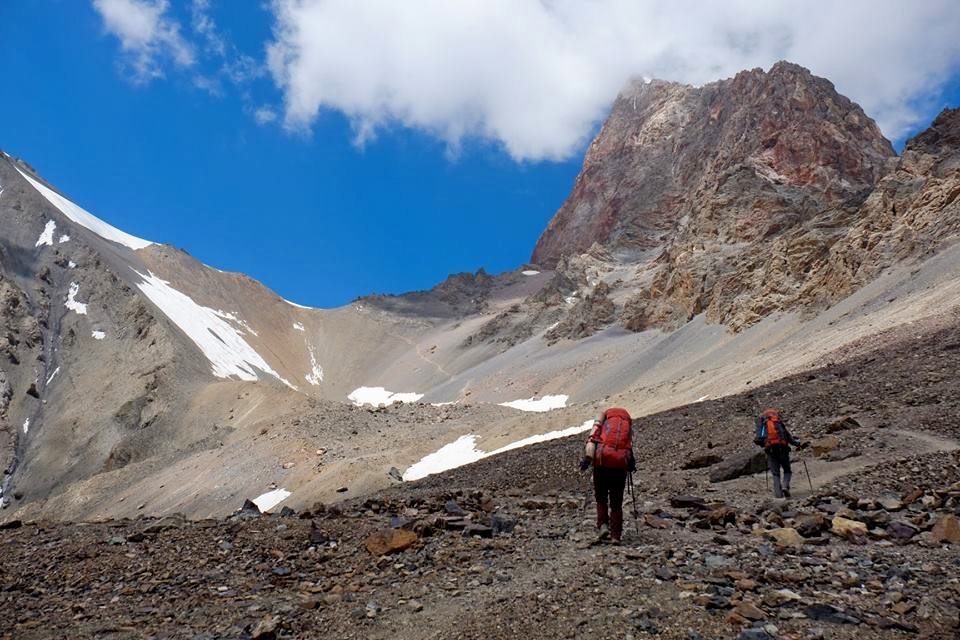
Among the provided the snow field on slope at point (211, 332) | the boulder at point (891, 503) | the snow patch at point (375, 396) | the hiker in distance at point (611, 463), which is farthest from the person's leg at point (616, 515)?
the snow patch at point (375, 396)

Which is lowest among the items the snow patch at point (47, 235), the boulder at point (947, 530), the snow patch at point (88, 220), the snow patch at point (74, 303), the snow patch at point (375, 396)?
the boulder at point (947, 530)

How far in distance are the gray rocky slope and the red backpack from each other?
63.1 feet

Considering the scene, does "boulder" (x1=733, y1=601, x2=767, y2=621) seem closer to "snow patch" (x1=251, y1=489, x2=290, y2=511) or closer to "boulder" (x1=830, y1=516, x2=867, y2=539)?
"boulder" (x1=830, y1=516, x2=867, y2=539)

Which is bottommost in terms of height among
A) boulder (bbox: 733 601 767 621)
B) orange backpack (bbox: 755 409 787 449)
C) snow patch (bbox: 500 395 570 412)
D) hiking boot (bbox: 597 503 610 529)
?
boulder (bbox: 733 601 767 621)

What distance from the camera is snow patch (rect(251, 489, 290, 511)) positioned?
96.1ft

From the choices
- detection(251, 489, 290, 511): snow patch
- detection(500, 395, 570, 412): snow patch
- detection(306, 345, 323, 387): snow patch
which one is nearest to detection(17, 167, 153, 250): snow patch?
detection(306, 345, 323, 387): snow patch

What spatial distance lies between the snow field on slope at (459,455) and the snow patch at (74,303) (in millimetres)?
61929

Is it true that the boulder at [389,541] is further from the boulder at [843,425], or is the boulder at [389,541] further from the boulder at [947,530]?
the boulder at [843,425]

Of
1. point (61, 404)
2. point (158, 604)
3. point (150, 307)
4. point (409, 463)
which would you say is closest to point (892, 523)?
point (158, 604)

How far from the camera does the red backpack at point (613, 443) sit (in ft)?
26.9

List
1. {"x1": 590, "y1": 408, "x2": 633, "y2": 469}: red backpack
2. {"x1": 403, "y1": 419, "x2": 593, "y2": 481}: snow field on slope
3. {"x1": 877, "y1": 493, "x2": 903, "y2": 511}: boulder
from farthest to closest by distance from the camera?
{"x1": 403, "y1": 419, "x2": 593, "y2": 481}: snow field on slope
{"x1": 877, "y1": 493, "x2": 903, "y2": 511}: boulder
{"x1": 590, "y1": 408, "x2": 633, "y2": 469}: red backpack

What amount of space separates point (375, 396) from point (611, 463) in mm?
94901

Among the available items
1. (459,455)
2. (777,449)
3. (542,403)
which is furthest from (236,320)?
(777,449)

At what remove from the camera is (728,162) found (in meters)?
114
